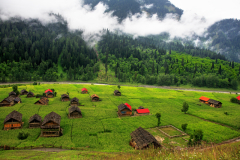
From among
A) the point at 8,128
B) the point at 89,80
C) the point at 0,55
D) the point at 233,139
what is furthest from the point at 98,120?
the point at 0,55

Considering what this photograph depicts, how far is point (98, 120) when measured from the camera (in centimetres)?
5319

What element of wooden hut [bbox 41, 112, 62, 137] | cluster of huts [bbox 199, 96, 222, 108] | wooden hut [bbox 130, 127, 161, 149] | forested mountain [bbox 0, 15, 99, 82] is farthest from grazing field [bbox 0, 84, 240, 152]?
forested mountain [bbox 0, 15, 99, 82]

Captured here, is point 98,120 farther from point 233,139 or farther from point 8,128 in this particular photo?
point 233,139

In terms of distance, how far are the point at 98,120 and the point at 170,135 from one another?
25.6m

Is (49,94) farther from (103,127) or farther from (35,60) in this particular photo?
(35,60)

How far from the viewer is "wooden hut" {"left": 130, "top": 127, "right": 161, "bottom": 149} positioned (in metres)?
33.5

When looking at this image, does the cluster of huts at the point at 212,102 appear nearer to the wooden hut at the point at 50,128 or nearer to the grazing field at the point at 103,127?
the grazing field at the point at 103,127

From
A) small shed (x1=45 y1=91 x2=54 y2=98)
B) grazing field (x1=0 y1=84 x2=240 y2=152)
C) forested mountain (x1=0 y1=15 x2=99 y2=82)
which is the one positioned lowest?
grazing field (x1=0 y1=84 x2=240 y2=152)

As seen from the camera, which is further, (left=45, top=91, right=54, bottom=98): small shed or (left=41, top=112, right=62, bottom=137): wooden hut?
(left=45, top=91, right=54, bottom=98): small shed

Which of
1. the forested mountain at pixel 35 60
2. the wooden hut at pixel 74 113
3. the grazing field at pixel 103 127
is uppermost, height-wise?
the forested mountain at pixel 35 60

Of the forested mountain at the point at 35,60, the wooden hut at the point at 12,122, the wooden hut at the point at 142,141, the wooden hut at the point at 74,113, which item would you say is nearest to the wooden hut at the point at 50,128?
the wooden hut at the point at 12,122

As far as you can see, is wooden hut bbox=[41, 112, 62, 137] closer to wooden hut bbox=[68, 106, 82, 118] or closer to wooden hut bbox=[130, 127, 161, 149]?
wooden hut bbox=[68, 106, 82, 118]

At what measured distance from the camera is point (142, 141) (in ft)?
114

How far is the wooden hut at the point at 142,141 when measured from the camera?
110 ft
